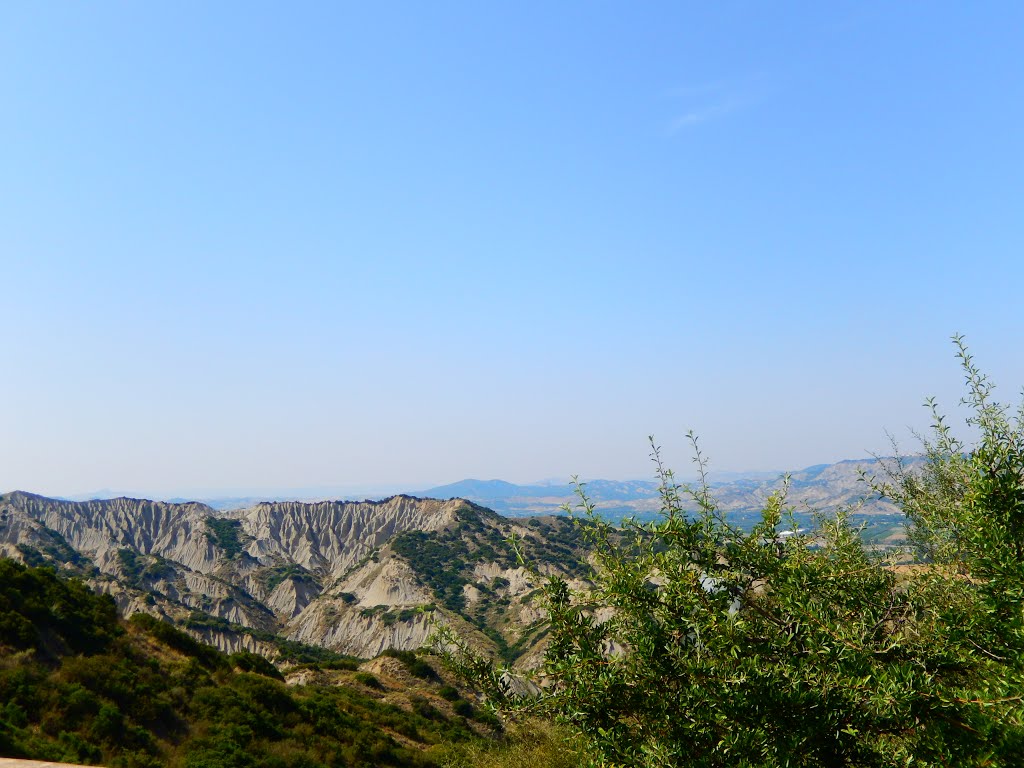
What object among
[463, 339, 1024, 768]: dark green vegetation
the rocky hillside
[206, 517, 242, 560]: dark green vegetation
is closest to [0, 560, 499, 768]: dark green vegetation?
[463, 339, 1024, 768]: dark green vegetation

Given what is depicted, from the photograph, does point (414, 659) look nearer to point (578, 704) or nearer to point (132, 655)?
point (132, 655)

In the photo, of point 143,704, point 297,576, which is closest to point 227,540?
point 297,576

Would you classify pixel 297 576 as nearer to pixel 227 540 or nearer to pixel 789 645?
pixel 227 540

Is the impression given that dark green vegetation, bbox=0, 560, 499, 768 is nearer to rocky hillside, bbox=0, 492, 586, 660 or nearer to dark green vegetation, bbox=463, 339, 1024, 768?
dark green vegetation, bbox=463, 339, 1024, 768

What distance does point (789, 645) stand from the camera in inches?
275

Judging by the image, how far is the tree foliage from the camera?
5.98 m

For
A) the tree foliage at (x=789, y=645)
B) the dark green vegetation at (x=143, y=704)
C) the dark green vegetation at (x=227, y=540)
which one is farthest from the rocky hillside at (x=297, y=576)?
the tree foliage at (x=789, y=645)

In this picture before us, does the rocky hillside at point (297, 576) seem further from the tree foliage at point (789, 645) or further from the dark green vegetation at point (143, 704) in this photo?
the tree foliage at point (789, 645)

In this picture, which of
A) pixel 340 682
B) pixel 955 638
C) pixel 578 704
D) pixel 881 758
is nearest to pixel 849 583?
pixel 955 638

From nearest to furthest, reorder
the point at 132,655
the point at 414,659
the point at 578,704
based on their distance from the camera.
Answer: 1. the point at 578,704
2. the point at 132,655
3. the point at 414,659

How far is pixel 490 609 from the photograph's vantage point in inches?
5507

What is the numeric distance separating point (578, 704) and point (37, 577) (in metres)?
38.1

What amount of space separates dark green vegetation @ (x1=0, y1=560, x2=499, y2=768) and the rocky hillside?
65.8 meters

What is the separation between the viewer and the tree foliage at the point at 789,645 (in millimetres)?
5984
